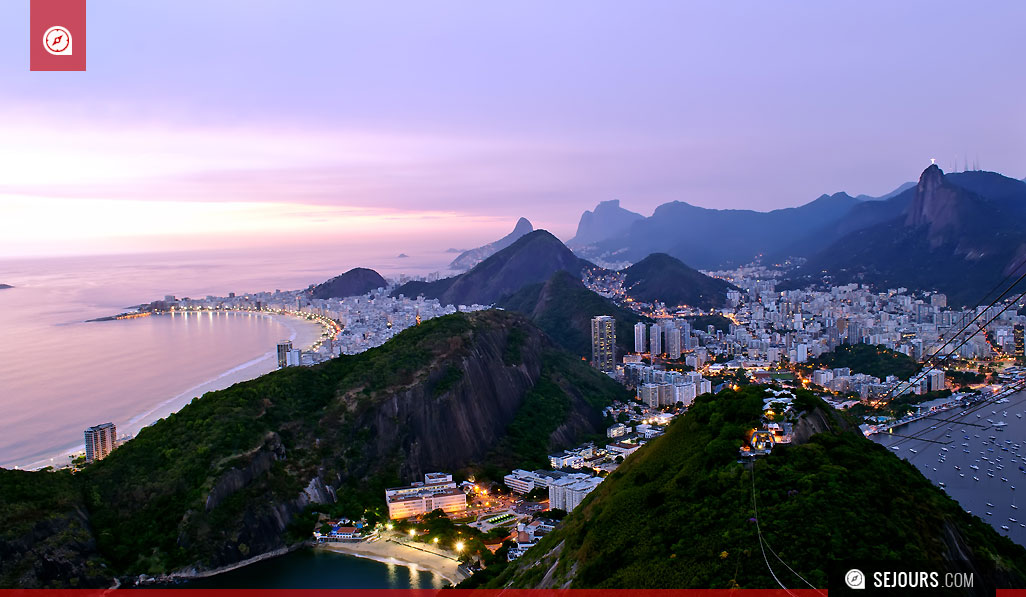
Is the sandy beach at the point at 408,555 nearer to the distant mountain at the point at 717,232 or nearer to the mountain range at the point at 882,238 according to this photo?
the mountain range at the point at 882,238

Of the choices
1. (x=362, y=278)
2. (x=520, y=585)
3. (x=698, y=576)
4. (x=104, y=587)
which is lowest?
(x=104, y=587)

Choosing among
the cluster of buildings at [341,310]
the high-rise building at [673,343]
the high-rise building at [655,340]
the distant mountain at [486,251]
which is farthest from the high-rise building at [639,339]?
the distant mountain at [486,251]

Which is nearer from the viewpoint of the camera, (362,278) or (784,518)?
(784,518)

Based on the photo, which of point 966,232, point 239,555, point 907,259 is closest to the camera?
point 239,555

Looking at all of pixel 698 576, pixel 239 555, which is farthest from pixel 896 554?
pixel 239 555

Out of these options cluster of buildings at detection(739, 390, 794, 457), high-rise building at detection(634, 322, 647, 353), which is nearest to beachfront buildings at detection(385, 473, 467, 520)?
cluster of buildings at detection(739, 390, 794, 457)

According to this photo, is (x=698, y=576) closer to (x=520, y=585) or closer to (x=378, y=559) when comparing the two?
(x=520, y=585)
